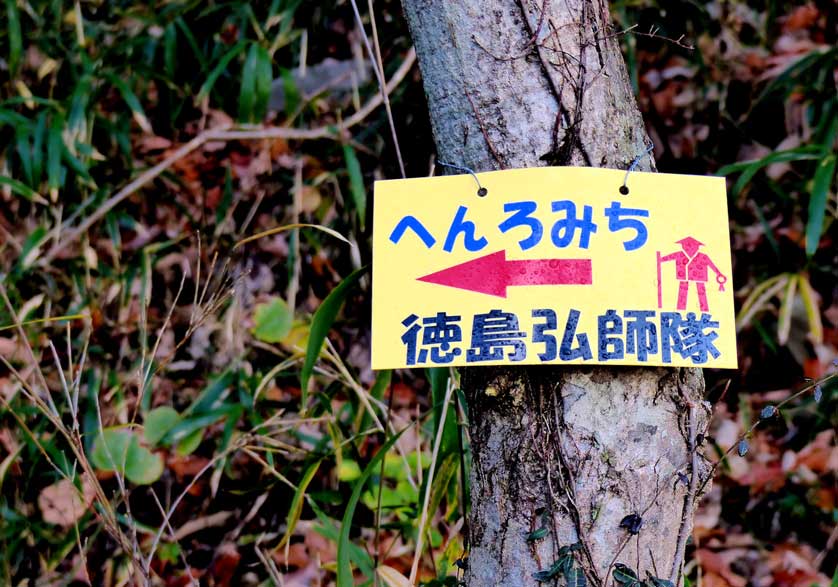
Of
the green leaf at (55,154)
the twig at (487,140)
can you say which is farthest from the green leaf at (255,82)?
the twig at (487,140)

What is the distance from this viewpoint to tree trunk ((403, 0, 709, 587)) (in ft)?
1.88

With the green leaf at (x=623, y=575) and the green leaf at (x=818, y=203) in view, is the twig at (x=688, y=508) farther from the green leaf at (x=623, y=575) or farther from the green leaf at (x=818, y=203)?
the green leaf at (x=818, y=203)

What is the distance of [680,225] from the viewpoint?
606mm

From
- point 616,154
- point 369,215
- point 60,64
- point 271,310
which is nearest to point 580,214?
point 616,154

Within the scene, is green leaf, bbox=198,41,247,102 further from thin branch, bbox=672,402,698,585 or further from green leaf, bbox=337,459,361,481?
thin branch, bbox=672,402,698,585

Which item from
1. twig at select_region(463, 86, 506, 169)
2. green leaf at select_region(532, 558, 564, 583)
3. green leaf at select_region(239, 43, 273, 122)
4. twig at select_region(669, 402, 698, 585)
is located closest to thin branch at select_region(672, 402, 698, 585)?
twig at select_region(669, 402, 698, 585)

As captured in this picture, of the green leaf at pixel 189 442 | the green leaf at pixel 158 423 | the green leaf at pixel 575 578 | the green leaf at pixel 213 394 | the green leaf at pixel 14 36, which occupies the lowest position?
the green leaf at pixel 575 578

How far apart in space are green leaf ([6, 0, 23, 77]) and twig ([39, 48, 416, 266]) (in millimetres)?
382

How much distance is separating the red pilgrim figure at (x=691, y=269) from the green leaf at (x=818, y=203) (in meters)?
0.67

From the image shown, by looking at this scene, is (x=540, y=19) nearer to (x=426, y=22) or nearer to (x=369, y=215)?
(x=426, y=22)

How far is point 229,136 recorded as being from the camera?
4.79ft

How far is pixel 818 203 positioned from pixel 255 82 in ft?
3.49

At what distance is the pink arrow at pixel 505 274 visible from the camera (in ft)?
1.92

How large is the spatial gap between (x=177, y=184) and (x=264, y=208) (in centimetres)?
20
